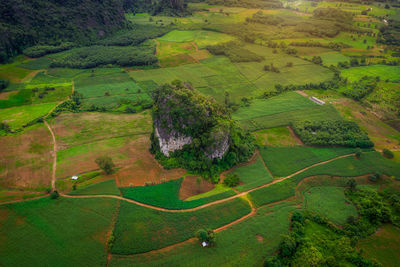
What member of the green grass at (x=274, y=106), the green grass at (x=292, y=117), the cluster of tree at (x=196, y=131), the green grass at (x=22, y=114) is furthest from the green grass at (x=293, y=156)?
the green grass at (x=22, y=114)

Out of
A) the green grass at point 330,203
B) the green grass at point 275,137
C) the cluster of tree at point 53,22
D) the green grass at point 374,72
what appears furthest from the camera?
the cluster of tree at point 53,22

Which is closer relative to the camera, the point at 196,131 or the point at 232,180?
the point at 232,180

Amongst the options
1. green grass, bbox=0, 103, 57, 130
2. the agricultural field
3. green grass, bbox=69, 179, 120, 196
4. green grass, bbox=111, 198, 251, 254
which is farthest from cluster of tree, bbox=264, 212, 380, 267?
green grass, bbox=0, 103, 57, 130

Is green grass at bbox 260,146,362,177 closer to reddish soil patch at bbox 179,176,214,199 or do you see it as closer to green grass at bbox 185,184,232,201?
green grass at bbox 185,184,232,201

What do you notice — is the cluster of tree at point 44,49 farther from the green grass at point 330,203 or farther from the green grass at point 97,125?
the green grass at point 330,203

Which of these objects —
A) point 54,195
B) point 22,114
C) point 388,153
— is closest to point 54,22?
point 22,114

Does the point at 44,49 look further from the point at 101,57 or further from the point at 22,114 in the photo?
the point at 22,114
